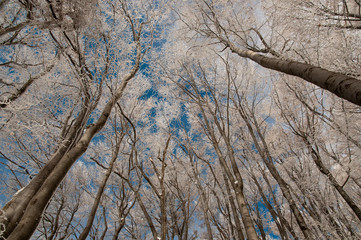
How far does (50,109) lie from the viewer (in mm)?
4312

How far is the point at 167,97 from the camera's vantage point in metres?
7.01

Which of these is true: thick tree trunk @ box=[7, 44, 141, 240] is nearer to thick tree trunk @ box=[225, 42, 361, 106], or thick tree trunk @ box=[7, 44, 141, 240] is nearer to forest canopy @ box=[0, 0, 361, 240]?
forest canopy @ box=[0, 0, 361, 240]

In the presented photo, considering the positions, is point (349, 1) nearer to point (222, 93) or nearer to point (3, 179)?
point (222, 93)

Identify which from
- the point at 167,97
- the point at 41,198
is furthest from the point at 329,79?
the point at 167,97

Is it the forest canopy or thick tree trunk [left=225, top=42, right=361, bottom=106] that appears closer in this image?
thick tree trunk [left=225, top=42, right=361, bottom=106]

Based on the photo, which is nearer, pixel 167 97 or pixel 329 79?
pixel 329 79

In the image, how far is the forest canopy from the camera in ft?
7.36

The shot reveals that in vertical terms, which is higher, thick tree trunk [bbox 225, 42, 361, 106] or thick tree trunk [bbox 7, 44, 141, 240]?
thick tree trunk [bbox 225, 42, 361, 106]

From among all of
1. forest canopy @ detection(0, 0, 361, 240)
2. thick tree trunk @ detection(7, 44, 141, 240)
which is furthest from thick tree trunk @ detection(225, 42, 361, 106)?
thick tree trunk @ detection(7, 44, 141, 240)

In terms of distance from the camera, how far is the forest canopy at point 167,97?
224 cm

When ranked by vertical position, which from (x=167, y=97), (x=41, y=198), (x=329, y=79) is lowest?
(x=41, y=198)

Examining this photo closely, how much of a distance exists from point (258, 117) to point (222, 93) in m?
3.16

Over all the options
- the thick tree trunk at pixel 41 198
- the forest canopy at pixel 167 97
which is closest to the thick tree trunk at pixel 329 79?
the forest canopy at pixel 167 97

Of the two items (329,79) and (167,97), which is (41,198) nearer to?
(329,79)
